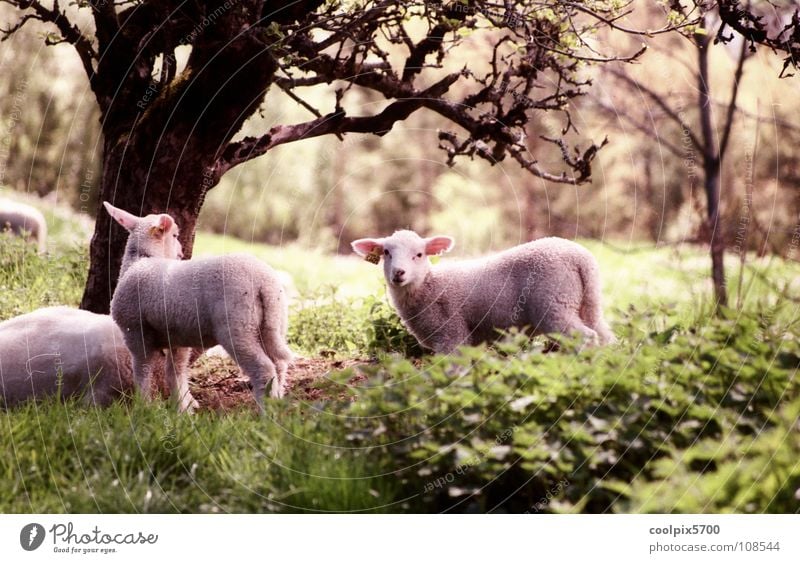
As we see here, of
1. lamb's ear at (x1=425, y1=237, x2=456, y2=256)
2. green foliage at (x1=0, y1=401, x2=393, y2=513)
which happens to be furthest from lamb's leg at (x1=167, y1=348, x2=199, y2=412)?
lamb's ear at (x1=425, y1=237, x2=456, y2=256)

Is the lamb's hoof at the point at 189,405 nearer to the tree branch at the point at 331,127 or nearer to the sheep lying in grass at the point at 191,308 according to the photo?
the sheep lying in grass at the point at 191,308

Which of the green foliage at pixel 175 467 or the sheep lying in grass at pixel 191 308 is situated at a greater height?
the sheep lying in grass at pixel 191 308

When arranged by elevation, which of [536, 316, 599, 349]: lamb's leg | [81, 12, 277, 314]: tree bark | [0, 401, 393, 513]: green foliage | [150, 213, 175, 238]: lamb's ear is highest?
[81, 12, 277, 314]: tree bark

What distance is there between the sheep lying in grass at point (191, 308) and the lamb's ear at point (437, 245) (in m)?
1.05

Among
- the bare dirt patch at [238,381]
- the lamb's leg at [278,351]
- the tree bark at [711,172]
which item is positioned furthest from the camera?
the tree bark at [711,172]

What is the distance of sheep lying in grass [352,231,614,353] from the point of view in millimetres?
6133

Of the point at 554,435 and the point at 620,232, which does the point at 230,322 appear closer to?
the point at 554,435

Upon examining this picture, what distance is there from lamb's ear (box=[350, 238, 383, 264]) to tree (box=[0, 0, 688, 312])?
3.42ft

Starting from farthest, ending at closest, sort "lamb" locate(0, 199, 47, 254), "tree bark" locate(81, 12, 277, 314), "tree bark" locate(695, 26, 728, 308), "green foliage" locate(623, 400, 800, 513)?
1. "lamb" locate(0, 199, 47, 254)
2. "tree bark" locate(695, 26, 728, 308)
3. "tree bark" locate(81, 12, 277, 314)
4. "green foliage" locate(623, 400, 800, 513)

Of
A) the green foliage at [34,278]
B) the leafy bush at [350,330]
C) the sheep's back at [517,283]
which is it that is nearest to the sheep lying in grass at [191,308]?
the sheep's back at [517,283]

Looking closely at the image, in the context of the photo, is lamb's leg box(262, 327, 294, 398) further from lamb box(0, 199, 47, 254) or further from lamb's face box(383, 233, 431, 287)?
lamb box(0, 199, 47, 254)

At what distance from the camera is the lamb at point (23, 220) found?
10.7m

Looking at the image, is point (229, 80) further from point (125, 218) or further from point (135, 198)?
point (125, 218)

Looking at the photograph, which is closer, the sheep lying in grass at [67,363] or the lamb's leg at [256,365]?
the lamb's leg at [256,365]
